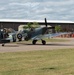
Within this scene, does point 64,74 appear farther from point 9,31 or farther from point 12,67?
point 9,31

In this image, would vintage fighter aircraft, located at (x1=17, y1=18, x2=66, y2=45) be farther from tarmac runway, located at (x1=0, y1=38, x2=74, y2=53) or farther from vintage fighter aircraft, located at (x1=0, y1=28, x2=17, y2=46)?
tarmac runway, located at (x1=0, y1=38, x2=74, y2=53)

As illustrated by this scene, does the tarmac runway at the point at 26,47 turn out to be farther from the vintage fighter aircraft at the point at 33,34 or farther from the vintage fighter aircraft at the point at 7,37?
the vintage fighter aircraft at the point at 33,34

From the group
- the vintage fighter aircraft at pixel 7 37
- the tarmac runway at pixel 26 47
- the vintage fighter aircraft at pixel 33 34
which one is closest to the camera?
the tarmac runway at pixel 26 47

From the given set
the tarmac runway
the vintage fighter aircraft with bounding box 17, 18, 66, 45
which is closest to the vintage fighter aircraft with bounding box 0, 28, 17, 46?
the tarmac runway

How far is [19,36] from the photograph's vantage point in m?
44.3

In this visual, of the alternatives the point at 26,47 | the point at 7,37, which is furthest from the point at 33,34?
the point at 26,47

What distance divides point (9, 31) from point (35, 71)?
30.4 metres

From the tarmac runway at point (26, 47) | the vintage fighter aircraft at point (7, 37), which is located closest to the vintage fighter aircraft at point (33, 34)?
the vintage fighter aircraft at point (7, 37)

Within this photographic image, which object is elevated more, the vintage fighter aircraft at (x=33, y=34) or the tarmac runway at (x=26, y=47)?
the vintage fighter aircraft at (x=33, y=34)

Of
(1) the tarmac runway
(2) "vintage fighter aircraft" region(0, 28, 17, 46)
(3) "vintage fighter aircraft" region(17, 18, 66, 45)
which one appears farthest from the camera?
(3) "vintage fighter aircraft" region(17, 18, 66, 45)

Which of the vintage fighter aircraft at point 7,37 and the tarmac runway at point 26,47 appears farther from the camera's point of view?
the vintage fighter aircraft at point 7,37

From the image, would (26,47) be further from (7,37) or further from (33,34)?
(33,34)

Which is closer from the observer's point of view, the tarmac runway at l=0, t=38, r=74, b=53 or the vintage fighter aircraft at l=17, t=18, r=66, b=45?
the tarmac runway at l=0, t=38, r=74, b=53

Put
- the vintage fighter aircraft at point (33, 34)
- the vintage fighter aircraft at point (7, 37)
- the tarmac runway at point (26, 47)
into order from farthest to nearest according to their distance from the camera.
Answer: the vintage fighter aircraft at point (33, 34), the vintage fighter aircraft at point (7, 37), the tarmac runway at point (26, 47)
